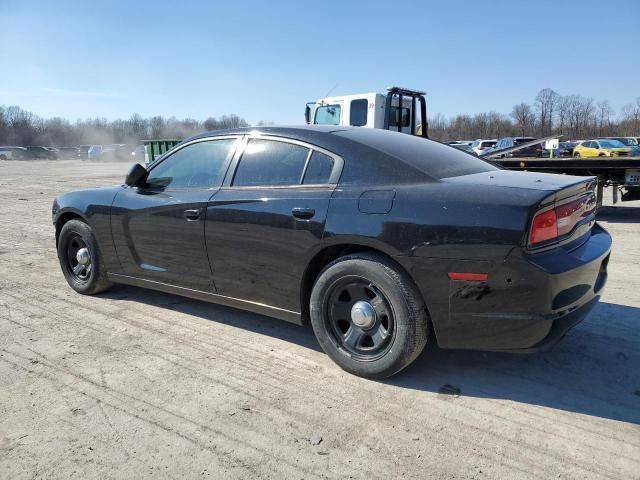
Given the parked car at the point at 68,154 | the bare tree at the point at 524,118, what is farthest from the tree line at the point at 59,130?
the bare tree at the point at 524,118

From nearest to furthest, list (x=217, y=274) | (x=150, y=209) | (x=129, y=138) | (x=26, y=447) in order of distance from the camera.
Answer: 1. (x=26, y=447)
2. (x=217, y=274)
3. (x=150, y=209)
4. (x=129, y=138)

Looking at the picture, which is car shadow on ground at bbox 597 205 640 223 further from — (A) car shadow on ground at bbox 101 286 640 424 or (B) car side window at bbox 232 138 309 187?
(B) car side window at bbox 232 138 309 187

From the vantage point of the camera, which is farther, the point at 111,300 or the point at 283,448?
the point at 111,300

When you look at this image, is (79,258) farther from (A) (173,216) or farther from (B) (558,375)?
(B) (558,375)

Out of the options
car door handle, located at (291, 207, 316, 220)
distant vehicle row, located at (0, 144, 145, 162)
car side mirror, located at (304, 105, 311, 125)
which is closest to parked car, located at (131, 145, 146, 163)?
distant vehicle row, located at (0, 144, 145, 162)

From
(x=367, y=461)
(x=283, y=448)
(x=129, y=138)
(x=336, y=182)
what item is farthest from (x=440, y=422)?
(x=129, y=138)

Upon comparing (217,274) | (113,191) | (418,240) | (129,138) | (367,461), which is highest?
(129,138)

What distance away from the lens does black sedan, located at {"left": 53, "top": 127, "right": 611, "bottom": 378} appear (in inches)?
103

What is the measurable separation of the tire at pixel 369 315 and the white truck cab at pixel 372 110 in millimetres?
8380

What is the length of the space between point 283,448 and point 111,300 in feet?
9.72

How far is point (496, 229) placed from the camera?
101 inches

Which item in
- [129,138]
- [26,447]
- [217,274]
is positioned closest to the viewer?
[26,447]

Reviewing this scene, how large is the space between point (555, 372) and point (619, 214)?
8.47 metres

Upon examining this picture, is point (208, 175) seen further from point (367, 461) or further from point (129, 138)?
point (129, 138)
